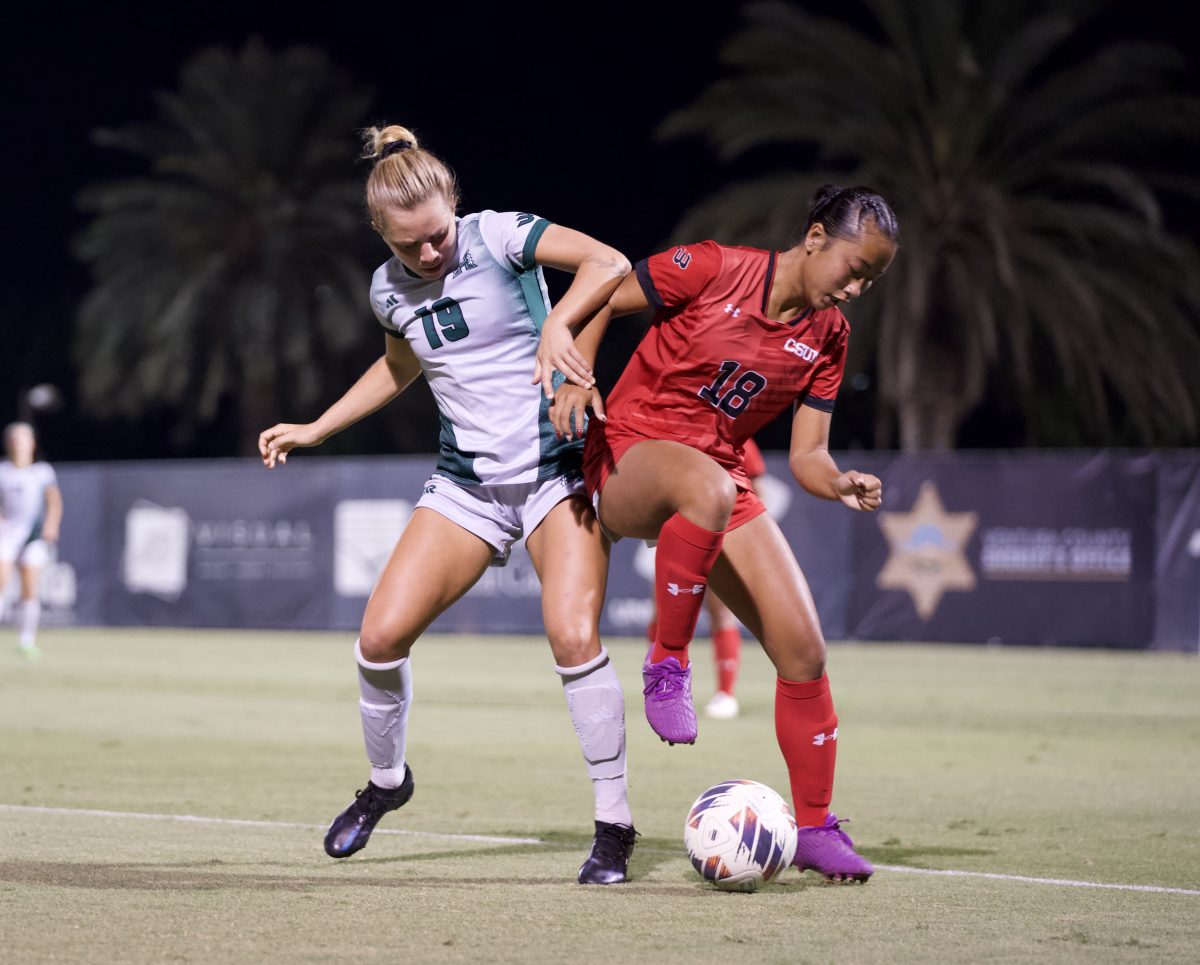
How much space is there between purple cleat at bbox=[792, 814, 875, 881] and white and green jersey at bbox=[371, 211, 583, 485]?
1534 mm

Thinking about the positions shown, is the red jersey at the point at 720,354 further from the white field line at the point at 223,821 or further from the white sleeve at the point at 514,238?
the white field line at the point at 223,821

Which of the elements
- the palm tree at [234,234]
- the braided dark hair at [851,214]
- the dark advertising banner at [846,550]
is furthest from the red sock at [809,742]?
the palm tree at [234,234]

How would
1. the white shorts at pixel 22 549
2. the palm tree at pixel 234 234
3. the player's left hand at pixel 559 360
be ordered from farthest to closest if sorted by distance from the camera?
the palm tree at pixel 234 234 < the white shorts at pixel 22 549 < the player's left hand at pixel 559 360

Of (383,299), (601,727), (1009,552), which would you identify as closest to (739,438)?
(601,727)

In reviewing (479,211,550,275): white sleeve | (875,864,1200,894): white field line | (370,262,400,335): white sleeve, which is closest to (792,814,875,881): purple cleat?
(875,864,1200,894): white field line

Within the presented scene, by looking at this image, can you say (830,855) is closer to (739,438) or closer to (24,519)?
(739,438)

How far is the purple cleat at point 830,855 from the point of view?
623 cm

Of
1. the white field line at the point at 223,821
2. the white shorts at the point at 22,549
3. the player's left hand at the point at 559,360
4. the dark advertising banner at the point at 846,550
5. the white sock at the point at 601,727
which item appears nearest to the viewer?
the player's left hand at the point at 559,360

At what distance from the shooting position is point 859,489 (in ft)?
20.4

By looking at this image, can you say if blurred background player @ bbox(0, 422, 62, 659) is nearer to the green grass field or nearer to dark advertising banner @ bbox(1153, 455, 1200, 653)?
the green grass field

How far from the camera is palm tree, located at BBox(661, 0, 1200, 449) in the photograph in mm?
27703

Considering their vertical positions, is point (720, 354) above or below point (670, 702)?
above

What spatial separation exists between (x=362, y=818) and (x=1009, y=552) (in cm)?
1655

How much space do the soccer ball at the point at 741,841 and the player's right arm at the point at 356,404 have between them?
6.07 feet
